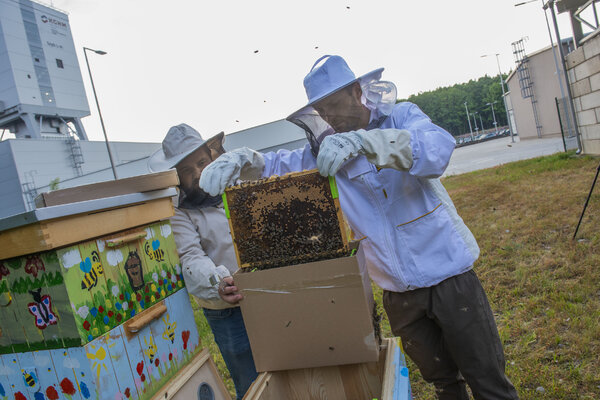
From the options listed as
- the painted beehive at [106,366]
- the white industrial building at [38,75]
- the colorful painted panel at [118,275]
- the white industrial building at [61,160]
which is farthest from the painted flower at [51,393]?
the white industrial building at [38,75]

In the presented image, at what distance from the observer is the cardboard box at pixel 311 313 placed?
1494 millimetres

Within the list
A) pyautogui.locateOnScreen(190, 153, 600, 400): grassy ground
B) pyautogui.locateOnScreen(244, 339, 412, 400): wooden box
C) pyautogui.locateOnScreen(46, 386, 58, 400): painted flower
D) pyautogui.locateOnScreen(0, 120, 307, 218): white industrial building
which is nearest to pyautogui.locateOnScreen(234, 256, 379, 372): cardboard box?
pyautogui.locateOnScreen(244, 339, 412, 400): wooden box

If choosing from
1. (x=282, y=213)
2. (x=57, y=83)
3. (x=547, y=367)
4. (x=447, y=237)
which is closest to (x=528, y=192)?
(x=547, y=367)

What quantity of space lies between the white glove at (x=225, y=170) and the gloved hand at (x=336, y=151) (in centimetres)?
48

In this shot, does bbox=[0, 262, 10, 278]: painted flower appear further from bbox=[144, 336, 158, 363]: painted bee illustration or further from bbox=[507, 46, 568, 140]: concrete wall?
bbox=[507, 46, 568, 140]: concrete wall

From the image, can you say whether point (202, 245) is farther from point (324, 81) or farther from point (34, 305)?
point (324, 81)

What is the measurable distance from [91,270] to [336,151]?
98 cm

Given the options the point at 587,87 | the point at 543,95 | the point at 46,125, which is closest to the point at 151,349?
the point at 587,87

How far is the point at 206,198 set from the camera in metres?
2.27

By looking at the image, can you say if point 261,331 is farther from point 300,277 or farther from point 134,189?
point 134,189

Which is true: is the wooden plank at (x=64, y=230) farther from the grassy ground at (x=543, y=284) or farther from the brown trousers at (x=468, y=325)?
the grassy ground at (x=543, y=284)

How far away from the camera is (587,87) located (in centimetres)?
905

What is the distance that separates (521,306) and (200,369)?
9.88 ft

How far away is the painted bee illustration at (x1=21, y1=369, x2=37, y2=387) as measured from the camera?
4.94 ft
